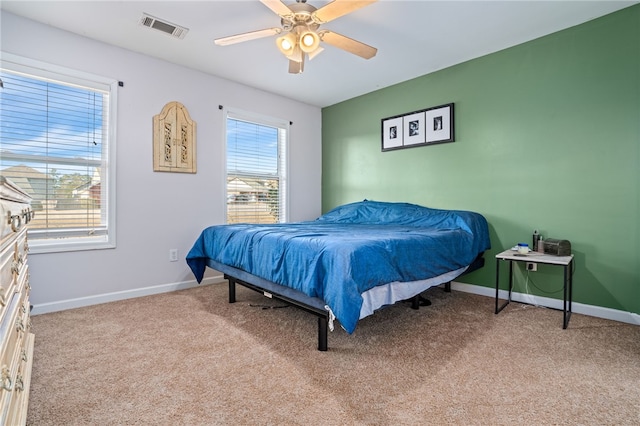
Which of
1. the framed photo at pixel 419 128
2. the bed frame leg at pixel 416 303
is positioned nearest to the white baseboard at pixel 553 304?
the bed frame leg at pixel 416 303

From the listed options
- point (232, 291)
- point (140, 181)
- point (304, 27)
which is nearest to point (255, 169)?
point (140, 181)

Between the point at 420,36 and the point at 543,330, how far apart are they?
2.67 metres

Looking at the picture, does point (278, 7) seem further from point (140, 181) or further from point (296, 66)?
point (140, 181)

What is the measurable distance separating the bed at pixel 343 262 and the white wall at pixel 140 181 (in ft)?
1.85

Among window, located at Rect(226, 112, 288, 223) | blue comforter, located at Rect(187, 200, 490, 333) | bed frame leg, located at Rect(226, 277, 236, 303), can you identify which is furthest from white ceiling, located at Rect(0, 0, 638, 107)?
bed frame leg, located at Rect(226, 277, 236, 303)

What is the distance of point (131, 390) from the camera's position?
1.57 meters

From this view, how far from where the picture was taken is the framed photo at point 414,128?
12.3 ft

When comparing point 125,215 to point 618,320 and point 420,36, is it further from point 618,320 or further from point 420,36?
point 618,320

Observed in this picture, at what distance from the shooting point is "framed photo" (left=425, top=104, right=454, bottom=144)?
11.5 ft

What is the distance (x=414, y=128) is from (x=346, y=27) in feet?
5.17

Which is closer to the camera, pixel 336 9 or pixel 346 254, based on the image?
pixel 346 254

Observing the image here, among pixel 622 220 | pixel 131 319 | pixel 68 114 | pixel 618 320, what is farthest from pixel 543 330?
pixel 68 114

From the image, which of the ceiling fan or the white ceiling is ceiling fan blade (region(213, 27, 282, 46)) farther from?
the white ceiling

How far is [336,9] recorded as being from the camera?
203 cm
